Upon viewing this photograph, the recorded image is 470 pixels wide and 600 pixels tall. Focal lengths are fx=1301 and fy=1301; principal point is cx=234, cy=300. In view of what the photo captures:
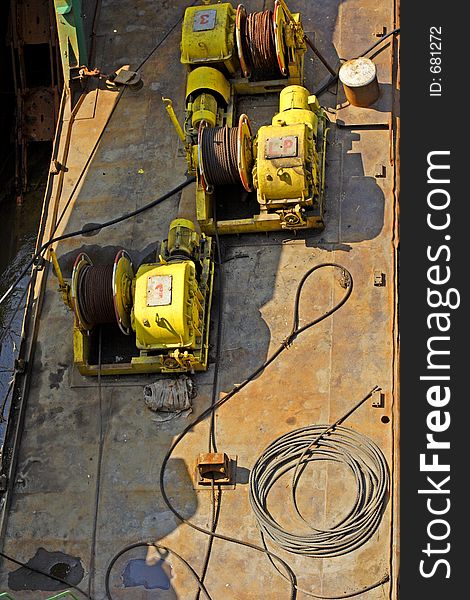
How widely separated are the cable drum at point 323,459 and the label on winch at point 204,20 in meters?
5.61

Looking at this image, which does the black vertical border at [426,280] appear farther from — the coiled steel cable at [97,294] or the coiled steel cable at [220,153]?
the coiled steel cable at [97,294]

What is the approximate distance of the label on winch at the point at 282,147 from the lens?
15.0 m

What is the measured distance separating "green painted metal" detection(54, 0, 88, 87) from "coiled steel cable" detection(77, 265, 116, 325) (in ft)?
12.2

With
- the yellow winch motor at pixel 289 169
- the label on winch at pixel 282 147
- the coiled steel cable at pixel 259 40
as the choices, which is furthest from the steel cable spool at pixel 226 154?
the coiled steel cable at pixel 259 40

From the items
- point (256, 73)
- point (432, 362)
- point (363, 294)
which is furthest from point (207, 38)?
point (432, 362)

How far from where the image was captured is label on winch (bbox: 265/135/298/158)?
15.0 m

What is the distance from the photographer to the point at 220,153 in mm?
15375

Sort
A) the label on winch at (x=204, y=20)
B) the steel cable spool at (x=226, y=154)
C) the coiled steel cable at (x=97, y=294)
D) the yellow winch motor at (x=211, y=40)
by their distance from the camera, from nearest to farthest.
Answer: the coiled steel cable at (x=97, y=294), the steel cable spool at (x=226, y=154), the yellow winch motor at (x=211, y=40), the label on winch at (x=204, y=20)

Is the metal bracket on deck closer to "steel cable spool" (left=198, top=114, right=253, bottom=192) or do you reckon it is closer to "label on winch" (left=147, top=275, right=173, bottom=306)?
"label on winch" (left=147, top=275, right=173, bottom=306)

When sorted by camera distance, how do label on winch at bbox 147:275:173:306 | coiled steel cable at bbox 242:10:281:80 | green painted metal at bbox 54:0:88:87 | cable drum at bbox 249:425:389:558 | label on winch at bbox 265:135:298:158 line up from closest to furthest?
cable drum at bbox 249:425:389:558
label on winch at bbox 147:275:173:306
label on winch at bbox 265:135:298:158
coiled steel cable at bbox 242:10:281:80
green painted metal at bbox 54:0:88:87

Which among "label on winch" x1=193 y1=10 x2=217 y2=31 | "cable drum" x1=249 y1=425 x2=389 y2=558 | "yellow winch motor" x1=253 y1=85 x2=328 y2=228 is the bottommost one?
"cable drum" x1=249 y1=425 x2=389 y2=558

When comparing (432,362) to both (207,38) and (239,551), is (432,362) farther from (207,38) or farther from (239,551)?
(207,38)

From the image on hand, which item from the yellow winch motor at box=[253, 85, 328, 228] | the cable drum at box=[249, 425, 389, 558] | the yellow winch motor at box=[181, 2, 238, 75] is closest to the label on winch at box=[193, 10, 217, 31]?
the yellow winch motor at box=[181, 2, 238, 75]

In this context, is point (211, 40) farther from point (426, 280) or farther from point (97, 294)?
point (426, 280)
